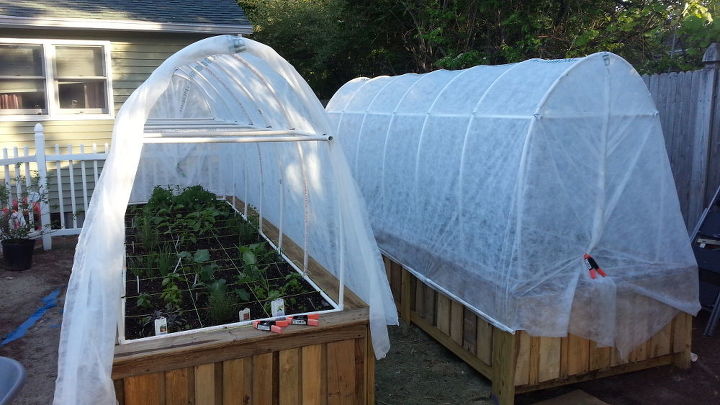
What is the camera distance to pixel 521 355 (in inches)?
157

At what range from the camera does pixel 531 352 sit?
13.2 feet

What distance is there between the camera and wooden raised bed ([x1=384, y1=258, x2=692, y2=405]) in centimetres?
402

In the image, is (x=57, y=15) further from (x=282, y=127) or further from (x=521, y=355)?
(x=521, y=355)

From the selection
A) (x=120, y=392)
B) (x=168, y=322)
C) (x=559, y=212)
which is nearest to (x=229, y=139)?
(x=168, y=322)

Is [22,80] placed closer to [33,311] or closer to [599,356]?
[33,311]

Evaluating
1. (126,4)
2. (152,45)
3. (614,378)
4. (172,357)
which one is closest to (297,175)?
(172,357)

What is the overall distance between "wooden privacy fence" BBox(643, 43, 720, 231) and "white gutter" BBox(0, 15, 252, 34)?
644 centimetres

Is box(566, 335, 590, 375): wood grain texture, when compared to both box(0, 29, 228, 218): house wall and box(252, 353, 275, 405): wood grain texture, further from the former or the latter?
box(0, 29, 228, 218): house wall

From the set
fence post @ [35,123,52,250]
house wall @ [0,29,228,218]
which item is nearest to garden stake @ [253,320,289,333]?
fence post @ [35,123,52,250]

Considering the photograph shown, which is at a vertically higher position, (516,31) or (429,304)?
(516,31)

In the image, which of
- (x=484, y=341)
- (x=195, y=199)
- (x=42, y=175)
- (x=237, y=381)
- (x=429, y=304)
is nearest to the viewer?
(x=237, y=381)

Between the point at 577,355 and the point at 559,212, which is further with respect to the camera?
the point at 577,355

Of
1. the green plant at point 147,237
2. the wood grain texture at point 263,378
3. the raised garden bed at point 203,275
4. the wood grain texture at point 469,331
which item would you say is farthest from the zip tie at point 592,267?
the green plant at point 147,237

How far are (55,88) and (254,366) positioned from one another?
737cm
